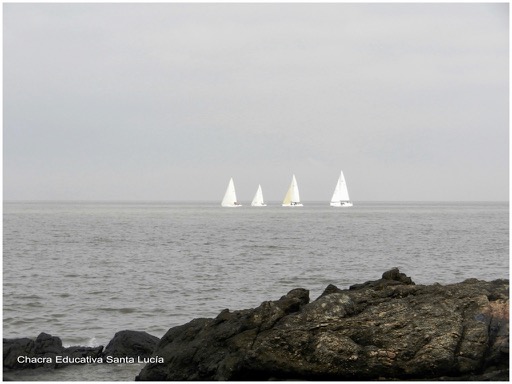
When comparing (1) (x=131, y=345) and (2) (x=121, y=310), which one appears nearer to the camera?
(1) (x=131, y=345)

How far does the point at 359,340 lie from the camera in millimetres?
11391

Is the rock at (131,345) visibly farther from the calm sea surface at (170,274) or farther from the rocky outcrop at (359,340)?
the rocky outcrop at (359,340)

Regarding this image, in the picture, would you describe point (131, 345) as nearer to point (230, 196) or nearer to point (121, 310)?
point (121, 310)

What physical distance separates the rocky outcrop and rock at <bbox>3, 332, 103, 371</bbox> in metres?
2.39

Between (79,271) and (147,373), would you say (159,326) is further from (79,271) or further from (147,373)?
(79,271)

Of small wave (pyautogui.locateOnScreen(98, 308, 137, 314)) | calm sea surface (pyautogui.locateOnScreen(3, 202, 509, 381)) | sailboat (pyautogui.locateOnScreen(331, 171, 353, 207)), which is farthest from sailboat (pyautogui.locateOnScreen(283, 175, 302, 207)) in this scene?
small wave (pyautogui.locateOnScreen(98, 308, 137, 314))

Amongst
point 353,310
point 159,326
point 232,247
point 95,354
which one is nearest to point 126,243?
point 232,247

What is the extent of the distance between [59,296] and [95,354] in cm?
1199

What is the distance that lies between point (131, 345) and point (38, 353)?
74.1 inches

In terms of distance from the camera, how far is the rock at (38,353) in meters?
13.8

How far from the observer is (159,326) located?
20.0m

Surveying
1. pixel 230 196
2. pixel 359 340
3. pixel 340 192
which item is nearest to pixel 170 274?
pixel 359 340

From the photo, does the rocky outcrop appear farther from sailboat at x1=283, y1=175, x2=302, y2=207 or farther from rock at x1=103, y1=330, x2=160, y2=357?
sailboat at x1=283, y1=175, x2=302, y2=207

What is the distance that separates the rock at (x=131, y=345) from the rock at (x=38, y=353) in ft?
1.18
